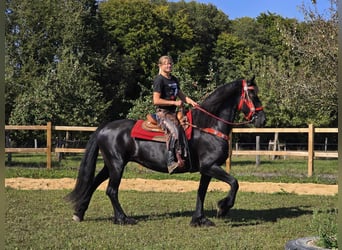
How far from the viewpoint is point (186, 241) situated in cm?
550

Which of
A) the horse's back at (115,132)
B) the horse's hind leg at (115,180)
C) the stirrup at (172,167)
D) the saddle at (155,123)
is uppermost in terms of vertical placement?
the saddle at (155,123)

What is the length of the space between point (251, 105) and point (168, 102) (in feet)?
3.91

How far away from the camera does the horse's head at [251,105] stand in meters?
6.68

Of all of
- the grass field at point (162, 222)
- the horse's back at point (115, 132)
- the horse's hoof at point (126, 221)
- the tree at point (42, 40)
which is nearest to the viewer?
the grass field at point (162, 222)

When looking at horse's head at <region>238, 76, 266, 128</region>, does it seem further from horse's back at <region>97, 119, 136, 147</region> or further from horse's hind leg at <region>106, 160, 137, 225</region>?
horse's hind leg at <region>106, 160, 137, 225</region>

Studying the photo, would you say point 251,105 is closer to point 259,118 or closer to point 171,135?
point 259,118

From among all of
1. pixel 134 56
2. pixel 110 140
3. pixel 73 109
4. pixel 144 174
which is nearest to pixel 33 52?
pixel 134 56

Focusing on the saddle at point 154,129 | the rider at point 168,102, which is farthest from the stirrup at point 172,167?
the saddle at point 154,129

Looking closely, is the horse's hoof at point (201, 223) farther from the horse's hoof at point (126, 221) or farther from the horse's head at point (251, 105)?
the horse's head at point (251, 105)

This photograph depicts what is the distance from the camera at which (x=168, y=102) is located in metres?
6.48

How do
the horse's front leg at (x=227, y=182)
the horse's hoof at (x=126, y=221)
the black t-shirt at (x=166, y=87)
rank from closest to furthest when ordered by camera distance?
the horse's front leg at (x=227, y=182)
the black t-shirt at (x=166, y=87)
the horse's hoof at (x=126, y=221)

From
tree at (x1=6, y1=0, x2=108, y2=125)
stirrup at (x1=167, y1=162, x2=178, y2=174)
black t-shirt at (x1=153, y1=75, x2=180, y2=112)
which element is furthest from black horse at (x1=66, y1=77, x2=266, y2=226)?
tree at (x1=6, y1=0, x2=108, y2=125)

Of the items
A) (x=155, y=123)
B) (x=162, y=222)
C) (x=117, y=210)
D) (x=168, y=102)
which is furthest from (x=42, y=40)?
(x=162, y=222)

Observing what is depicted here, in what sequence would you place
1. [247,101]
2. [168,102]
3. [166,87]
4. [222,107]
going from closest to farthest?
[168,102], [166,87], [247,101], [222,107]
